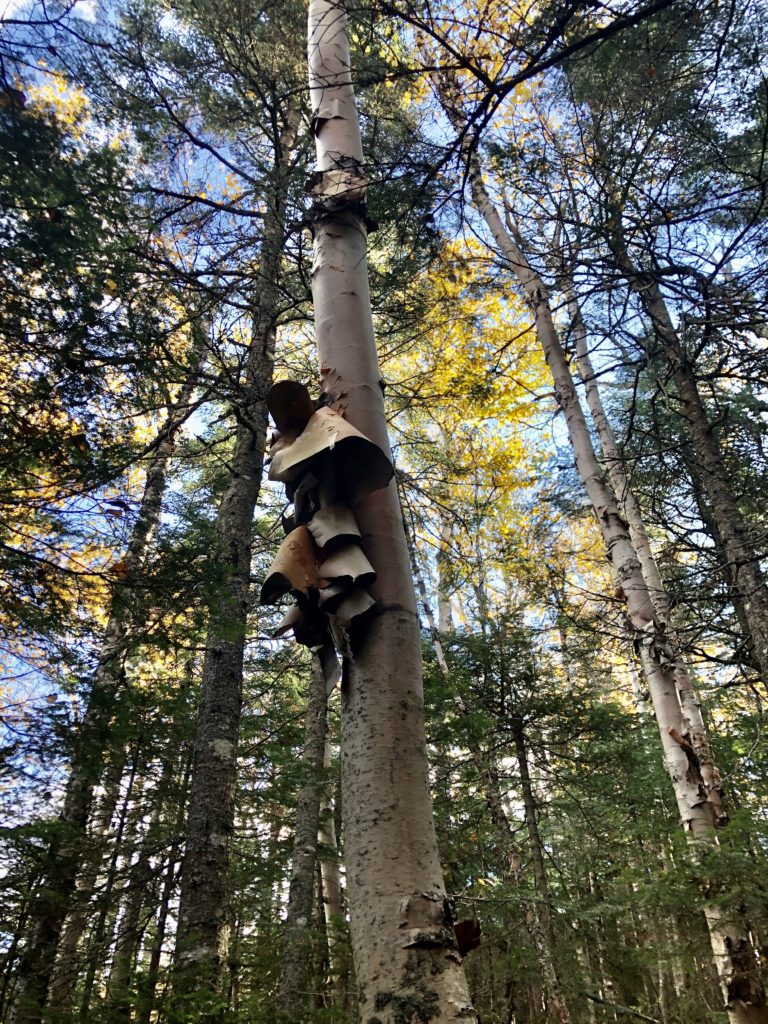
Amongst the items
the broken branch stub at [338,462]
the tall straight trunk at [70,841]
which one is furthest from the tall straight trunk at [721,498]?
the tall straight trunk at [70,841]

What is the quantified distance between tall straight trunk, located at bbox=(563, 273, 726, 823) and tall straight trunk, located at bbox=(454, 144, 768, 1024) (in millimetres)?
126

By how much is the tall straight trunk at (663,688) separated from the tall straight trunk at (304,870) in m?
2.98

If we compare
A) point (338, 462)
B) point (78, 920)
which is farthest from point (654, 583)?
point (338, 462)

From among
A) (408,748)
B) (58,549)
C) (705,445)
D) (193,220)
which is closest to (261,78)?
(193,220)

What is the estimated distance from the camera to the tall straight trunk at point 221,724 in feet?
12.8

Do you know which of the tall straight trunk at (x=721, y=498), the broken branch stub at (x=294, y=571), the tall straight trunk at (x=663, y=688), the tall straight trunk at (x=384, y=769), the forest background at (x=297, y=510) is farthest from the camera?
the tall straight trunk at (x=721, y=498)

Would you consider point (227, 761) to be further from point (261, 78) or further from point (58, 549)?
point (261, 78)

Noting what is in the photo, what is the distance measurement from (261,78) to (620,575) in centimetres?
615

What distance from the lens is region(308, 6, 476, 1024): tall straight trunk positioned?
109cm

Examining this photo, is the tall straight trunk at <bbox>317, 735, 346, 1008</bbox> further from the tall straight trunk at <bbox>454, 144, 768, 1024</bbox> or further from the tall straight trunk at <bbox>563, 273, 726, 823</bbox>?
the tall straight trunk at <bbox>563, 273, 726, 823</bbox>

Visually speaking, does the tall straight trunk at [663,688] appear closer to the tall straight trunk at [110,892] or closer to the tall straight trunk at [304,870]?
the tall straight trunk at [304,870]

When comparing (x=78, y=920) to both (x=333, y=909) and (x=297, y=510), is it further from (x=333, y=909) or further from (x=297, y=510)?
(x=297, y=510)

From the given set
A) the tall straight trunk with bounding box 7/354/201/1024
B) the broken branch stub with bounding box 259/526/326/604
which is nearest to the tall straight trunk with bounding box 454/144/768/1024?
the broken branch stub with bounding box 259/526/326/604

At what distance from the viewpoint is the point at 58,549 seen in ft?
13.4
